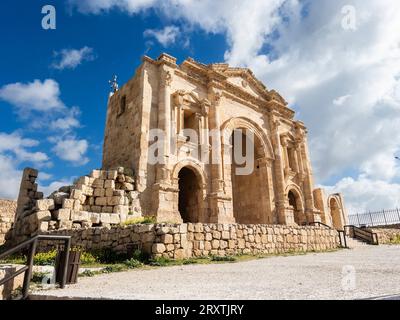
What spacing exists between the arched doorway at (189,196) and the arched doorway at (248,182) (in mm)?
4955

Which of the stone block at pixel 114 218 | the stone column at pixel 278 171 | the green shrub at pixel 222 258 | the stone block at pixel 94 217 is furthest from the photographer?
the stone column at pixel 278 171

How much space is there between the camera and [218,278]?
5.35 metres

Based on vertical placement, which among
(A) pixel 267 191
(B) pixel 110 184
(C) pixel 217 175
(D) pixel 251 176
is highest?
(D) pixel 251 176

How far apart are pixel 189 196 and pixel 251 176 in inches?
225

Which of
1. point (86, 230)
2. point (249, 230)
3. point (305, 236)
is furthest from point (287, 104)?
point (86, 230)

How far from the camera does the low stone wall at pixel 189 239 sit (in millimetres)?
8234

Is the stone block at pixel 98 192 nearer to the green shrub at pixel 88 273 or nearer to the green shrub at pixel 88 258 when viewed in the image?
the green shrub at pixel 88 258

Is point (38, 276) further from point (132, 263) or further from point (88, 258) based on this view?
point (88, 258)

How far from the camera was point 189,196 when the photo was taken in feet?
53.4

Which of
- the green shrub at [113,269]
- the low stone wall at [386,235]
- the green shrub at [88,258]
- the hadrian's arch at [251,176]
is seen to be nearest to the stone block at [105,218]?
the green shrub at [88,258]

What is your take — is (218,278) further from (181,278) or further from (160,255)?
(160,255)

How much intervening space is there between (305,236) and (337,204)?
1447 centimetres

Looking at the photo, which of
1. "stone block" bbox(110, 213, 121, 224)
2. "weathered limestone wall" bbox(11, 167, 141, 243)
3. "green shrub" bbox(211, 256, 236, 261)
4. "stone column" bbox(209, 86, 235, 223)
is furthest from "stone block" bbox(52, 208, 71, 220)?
"stone column" bbox(209, 86, 235, 223)

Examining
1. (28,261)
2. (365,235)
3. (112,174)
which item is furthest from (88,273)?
(365,235)
